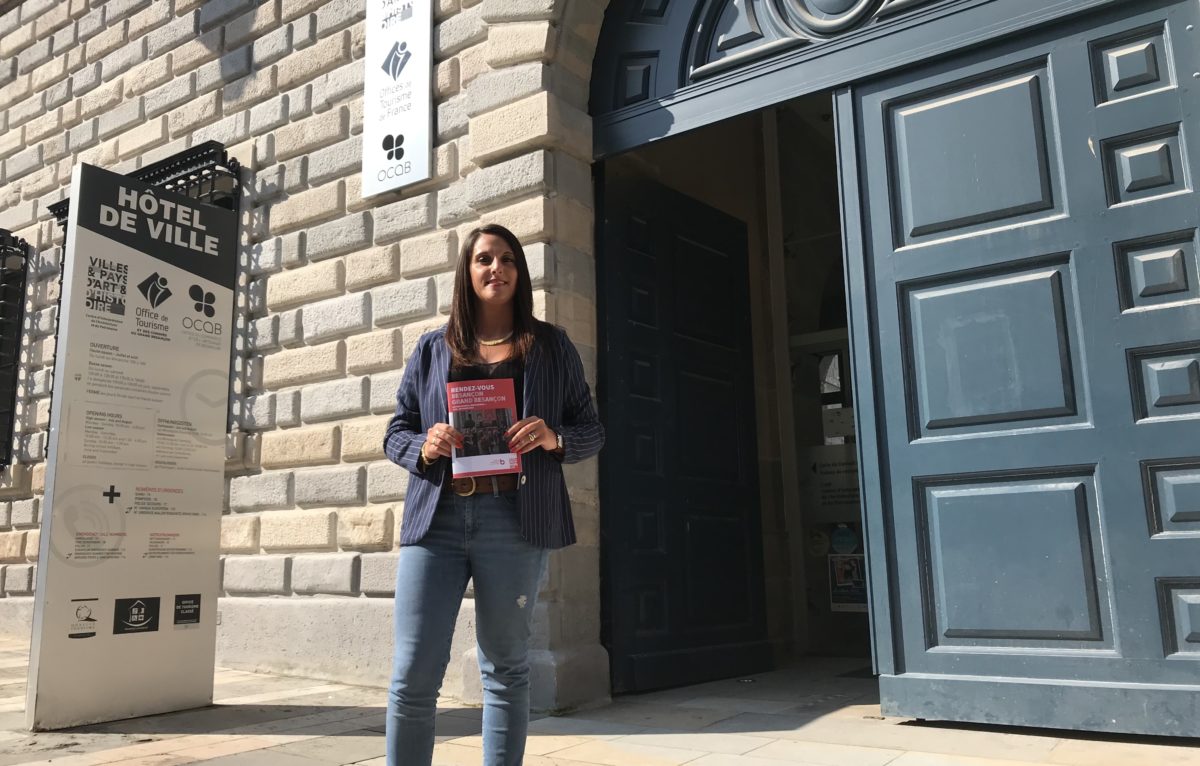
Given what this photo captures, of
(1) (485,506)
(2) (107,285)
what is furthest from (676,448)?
(1) (485,506)

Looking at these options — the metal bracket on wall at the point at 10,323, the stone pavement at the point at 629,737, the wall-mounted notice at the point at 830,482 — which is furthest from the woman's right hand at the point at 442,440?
the metal bracket on wall at the point at 10,323

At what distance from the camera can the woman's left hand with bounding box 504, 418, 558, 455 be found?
247 centimetres

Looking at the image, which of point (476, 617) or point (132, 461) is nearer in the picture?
point (476, 617)

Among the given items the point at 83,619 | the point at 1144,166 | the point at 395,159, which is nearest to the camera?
the point at 1144,166

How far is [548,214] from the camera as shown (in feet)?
16.6

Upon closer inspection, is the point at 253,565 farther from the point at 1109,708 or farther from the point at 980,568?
the point at 1109,708

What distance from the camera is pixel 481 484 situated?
2.52 m

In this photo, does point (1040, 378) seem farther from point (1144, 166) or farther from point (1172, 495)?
point (1144, 166)

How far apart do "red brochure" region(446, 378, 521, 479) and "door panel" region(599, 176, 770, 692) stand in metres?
2.65

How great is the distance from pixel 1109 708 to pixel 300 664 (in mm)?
4271

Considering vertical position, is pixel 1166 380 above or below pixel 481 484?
above

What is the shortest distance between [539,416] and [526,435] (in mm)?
165

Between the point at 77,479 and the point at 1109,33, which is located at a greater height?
the point at 1109,33

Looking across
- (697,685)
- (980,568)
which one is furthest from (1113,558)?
(697,685)
